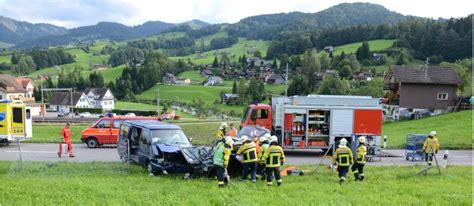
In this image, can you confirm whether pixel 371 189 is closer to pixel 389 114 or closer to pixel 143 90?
pixel 389 114

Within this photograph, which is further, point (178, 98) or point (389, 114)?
point (178, 98)

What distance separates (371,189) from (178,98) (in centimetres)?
9848

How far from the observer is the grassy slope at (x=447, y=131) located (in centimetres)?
2448

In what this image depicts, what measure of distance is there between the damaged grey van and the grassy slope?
14.9 meters

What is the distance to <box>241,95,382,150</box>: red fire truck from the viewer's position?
63.5 feet

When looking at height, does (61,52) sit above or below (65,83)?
above

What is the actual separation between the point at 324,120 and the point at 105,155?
34.5ft

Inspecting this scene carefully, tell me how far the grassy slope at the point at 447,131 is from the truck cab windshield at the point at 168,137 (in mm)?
14580

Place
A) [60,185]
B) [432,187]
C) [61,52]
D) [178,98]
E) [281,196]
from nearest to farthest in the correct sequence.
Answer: [281,196]
[60,185]
[432,187]
[178,98]
[61,52]

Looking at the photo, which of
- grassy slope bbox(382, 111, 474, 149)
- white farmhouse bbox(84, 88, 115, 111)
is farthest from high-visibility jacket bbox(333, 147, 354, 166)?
white farmhouse bbox(84, 88, 115, 111)

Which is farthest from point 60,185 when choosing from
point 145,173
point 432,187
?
point 432,187

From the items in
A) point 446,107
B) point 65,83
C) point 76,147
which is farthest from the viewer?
point 65,83

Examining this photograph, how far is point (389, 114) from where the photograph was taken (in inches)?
1845

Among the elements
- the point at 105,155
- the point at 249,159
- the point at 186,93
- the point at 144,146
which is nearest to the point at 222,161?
the point at 249,159
